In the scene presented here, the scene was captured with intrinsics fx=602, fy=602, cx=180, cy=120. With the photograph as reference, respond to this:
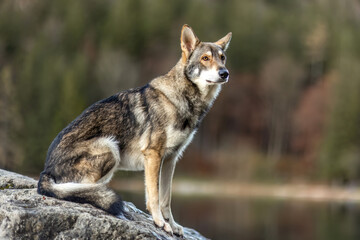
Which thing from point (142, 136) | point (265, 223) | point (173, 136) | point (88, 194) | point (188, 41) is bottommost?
point (88, 194)

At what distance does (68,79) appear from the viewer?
55.4 meters

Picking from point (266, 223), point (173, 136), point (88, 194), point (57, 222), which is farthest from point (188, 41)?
point (266, 223)

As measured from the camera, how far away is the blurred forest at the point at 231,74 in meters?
54.6

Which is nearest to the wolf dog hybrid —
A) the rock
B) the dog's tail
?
the dog's tail

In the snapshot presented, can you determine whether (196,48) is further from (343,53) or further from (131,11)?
(131,11)

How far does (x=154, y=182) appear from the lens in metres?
8.18

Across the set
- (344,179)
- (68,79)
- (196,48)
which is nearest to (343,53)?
(344,179)

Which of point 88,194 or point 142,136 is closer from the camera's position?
point 88,194

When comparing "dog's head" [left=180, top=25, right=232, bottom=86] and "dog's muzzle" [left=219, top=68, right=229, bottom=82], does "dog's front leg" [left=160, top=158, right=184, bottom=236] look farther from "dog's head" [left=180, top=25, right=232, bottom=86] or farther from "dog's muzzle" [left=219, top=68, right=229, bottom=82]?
"dog's muzzle" [left=219, top=68, right=229, bottom=82]

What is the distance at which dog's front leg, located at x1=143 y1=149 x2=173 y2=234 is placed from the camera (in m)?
8.14

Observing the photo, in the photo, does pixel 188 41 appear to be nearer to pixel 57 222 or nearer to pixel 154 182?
pixel 154 182

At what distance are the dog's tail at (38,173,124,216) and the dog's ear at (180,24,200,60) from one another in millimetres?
2452

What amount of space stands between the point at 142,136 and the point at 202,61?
1.42 meters

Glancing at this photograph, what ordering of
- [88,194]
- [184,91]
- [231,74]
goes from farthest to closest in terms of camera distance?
[231,74] < [184,91] < [88,194]
